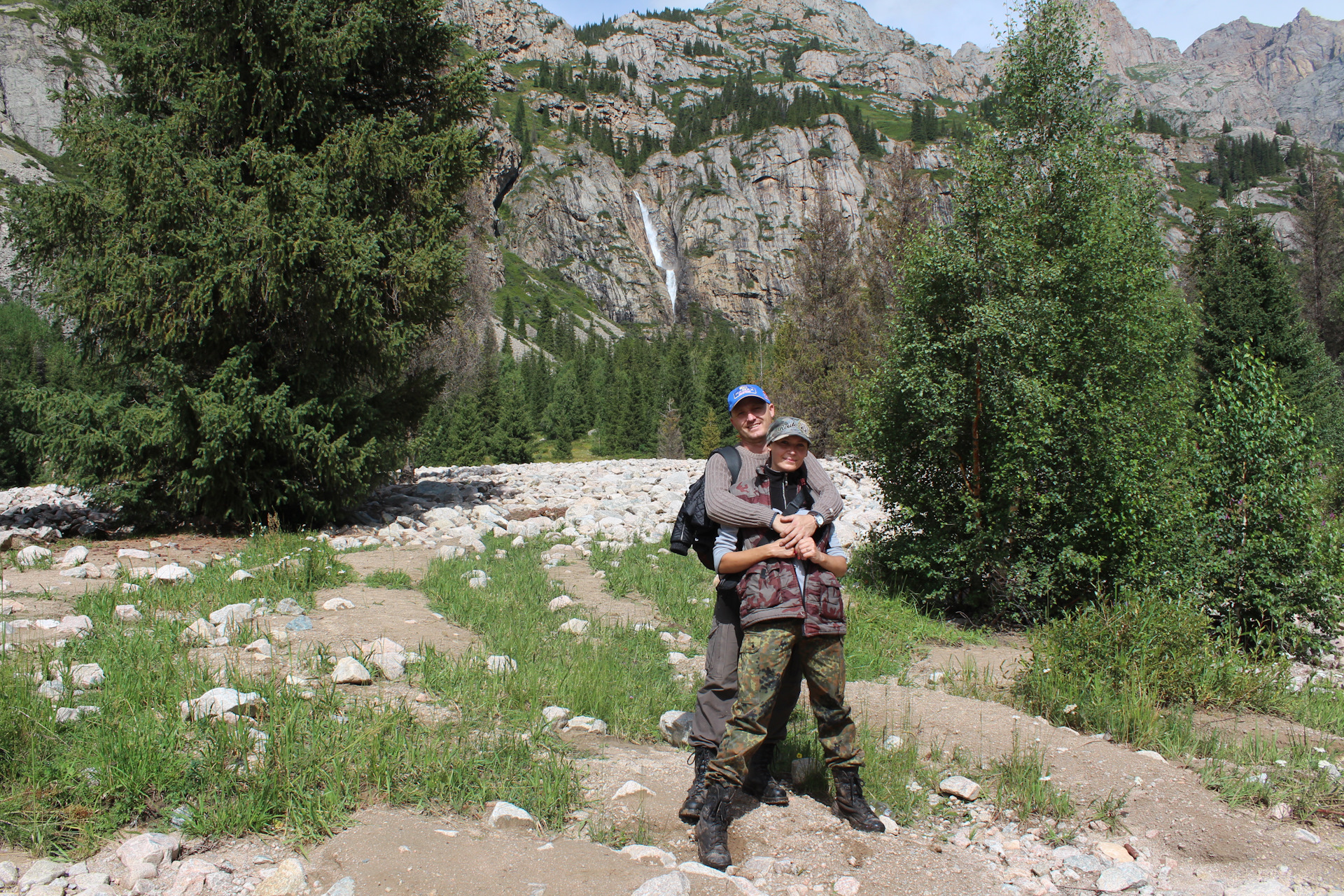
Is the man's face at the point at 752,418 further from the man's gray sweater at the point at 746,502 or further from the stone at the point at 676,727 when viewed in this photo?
the stone at the point at 676,727

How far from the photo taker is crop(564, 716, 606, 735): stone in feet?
17.4

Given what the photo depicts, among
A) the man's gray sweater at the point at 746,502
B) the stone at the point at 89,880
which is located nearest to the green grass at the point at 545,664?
the man's gray sweater at the point at 746,502

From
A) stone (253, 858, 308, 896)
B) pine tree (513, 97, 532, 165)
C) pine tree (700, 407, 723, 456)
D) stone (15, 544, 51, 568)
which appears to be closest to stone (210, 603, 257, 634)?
stone (253, 858, 308, 896)

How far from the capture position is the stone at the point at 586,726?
208 inches

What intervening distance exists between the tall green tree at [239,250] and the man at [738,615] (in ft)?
30.6

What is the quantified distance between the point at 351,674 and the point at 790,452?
3621 mm

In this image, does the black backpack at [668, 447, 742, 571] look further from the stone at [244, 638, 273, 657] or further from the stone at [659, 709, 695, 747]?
the stone at [244, 638, 273, 657]

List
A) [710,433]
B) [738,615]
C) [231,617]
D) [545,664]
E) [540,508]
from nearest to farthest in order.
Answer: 1. [738,615]
2. [545,664]
3. [231,617]
4. [540,508]
5. [710,433]

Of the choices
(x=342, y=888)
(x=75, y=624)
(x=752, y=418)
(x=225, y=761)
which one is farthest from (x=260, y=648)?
(x=752, y=418)

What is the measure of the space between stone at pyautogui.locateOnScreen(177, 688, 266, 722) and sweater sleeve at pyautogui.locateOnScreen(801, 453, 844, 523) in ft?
10.2

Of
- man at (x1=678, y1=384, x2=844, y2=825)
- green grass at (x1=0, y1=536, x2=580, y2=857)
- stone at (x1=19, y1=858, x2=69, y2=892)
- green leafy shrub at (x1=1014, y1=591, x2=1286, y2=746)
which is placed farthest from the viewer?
green leafy shrub at (x1=1014, y1=591, x2=1286, y2=746)

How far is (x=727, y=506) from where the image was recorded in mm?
4199

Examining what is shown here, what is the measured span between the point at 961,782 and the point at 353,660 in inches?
173

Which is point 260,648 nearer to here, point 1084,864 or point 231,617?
point 231,617
